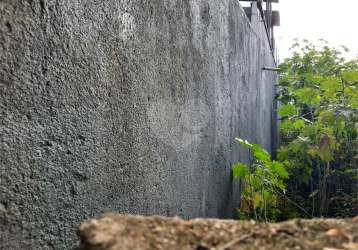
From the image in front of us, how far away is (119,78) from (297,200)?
4572mm

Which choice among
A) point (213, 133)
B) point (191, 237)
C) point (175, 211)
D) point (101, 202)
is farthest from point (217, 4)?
point (191, 237)

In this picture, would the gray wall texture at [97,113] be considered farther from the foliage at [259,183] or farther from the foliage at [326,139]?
the foliage at [326,139]

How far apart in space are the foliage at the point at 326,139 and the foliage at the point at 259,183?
0.32 m

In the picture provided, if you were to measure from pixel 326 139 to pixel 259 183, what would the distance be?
2.47ft

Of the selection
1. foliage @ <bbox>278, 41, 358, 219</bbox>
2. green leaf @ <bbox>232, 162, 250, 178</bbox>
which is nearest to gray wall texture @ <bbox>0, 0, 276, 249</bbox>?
green leaf @ <bbox>232, 162, 250, 178</bbox>

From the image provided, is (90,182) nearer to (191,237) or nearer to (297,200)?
(191,237)

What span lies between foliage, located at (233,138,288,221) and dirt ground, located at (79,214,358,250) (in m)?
3.09

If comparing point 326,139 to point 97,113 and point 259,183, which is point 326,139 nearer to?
point 259,183

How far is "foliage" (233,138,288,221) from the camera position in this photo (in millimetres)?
4172

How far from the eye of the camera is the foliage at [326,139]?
422 cm

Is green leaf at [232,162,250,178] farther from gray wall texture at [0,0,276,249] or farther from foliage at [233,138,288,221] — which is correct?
gray wall texture at [0,0,276,249]

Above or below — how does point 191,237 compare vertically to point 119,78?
below

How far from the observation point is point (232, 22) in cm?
430

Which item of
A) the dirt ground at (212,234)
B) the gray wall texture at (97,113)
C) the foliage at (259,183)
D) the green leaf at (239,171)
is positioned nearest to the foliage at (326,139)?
the foliage at (259,183)
